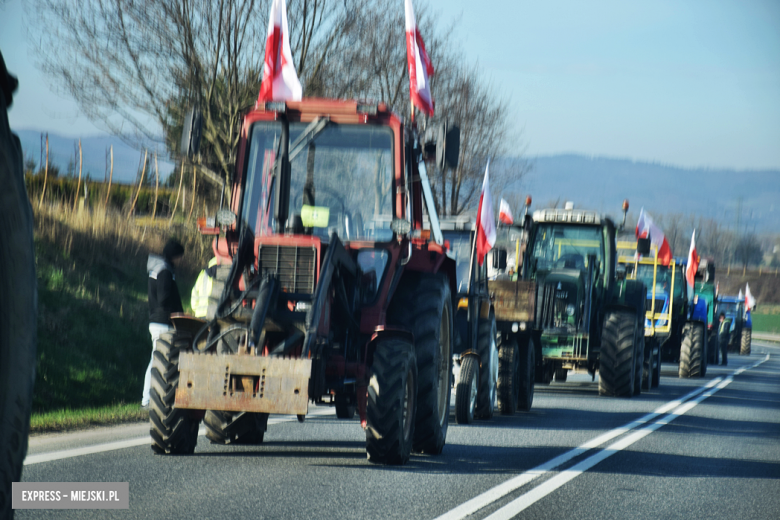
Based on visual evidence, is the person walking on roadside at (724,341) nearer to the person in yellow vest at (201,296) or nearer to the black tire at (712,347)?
the black tire at (712,347)

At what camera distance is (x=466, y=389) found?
11031 millimetres

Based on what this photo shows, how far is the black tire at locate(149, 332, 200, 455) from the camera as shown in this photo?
7359 mm

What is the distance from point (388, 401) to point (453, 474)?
796mm

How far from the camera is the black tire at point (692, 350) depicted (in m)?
22.6

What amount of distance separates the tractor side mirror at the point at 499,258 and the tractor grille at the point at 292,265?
609cm

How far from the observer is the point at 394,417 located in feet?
→ 23.9

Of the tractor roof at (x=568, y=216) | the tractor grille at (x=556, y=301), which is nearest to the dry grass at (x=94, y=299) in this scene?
the tractor grille at (x=556, y=301)

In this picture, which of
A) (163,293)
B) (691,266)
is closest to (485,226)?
(163,293)

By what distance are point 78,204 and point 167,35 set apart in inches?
162

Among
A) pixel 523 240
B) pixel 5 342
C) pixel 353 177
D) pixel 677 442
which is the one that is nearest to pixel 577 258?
pixel 523 240

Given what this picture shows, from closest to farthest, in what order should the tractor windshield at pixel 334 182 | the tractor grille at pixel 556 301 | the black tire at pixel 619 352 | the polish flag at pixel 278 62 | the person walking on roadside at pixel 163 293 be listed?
1. the tractor windshield at pixel 334 182
2. the person walking on roadside at pixel 163 293
3. the polish flag at pixel 278 62
4. the black tire at pixel 619 352
5. the tractor grille at pixel 556 301

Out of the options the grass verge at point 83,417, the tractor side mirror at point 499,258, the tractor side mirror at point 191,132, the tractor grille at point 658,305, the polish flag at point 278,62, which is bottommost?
the grass verge at point 83,417

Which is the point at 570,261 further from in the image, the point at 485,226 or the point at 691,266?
the point at 691,266

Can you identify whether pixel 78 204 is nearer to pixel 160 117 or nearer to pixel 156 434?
pixel 160 117
